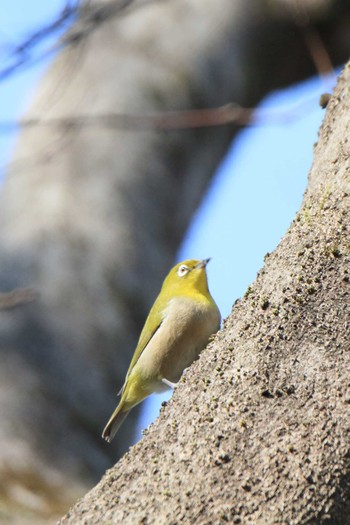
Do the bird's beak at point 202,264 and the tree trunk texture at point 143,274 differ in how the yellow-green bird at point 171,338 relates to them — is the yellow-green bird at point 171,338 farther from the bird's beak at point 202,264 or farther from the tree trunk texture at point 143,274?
the tree trunk texture at point 143,274

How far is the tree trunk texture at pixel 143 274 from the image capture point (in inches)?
78.2

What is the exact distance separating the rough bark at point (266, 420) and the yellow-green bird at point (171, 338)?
4.16 feet

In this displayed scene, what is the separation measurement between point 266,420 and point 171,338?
1.75 m

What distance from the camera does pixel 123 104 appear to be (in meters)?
5.39

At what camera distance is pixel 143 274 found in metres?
4.96

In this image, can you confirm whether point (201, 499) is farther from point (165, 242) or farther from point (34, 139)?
point (34, 139)

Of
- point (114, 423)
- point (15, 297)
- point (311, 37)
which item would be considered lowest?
point (114, 423)

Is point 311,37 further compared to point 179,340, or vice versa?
point 311,37

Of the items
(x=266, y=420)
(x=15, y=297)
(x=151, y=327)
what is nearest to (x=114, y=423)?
(x=151, y=327)

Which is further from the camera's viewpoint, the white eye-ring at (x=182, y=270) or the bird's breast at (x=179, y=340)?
the white eye-ring at (x=182, y=270)

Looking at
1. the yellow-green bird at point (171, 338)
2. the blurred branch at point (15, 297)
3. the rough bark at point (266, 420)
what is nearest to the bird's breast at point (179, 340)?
the yellow-green bird at point (171, 338)

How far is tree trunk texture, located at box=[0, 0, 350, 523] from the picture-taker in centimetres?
199

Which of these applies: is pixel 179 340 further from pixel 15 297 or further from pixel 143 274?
pixel 143 274

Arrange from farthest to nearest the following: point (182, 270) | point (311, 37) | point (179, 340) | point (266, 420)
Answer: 1. point (311, 37)
2. point (182, 270)
3. point (179, 340)
4. point (266, 420)
